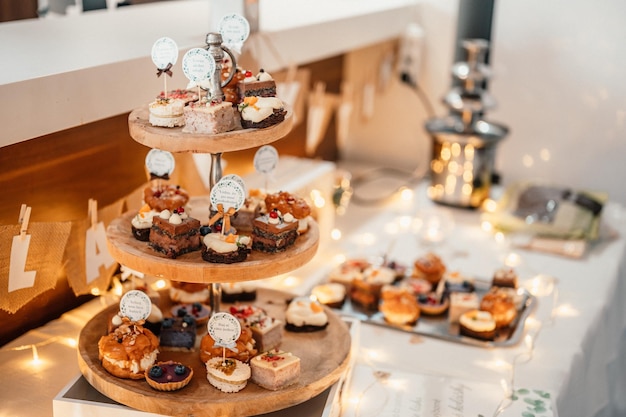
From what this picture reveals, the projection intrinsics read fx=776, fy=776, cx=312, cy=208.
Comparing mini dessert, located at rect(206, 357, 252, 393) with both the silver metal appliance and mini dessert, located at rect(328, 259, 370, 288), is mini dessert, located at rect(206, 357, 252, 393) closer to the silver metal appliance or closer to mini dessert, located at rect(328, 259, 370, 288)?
mini dessert, located at rect(328, 259, 370, 288)

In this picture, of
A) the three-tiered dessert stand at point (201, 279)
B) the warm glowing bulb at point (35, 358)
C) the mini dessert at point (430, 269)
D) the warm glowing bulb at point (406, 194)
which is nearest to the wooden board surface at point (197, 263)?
the three-tiered dessert stand at point (201, 279)

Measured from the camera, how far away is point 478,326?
207 centimetres

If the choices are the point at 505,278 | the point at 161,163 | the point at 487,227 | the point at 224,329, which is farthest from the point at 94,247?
the point at 487,227

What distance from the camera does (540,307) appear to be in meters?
2.29

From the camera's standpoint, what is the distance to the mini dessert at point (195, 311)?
1822 millimetres

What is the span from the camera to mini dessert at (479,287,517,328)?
2.14 meters

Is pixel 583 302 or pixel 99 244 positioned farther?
pixel 583 302

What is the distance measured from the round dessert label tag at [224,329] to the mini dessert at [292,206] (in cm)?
26

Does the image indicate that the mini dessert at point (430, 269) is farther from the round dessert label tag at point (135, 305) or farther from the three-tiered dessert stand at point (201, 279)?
the round dessert label tag at point (135, 305)

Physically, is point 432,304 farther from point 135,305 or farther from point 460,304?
point 135,305

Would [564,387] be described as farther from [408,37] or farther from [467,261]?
[408,37]

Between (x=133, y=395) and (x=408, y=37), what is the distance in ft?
7.45

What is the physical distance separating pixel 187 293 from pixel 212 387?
1.35 feet

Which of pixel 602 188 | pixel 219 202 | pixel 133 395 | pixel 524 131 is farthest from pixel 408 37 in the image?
pixel 133 395
